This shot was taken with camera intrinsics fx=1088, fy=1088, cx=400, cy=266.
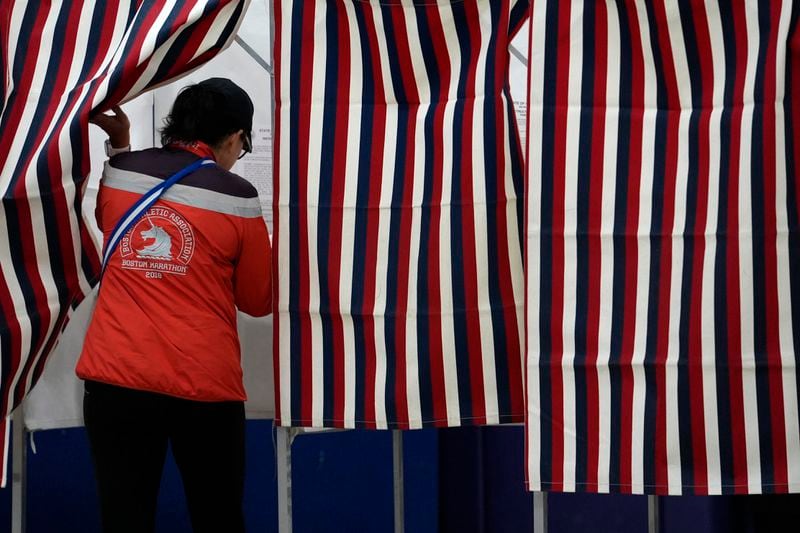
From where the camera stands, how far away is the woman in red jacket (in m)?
2.55

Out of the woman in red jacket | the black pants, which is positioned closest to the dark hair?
the woman in red jacket

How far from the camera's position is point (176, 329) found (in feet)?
8.53

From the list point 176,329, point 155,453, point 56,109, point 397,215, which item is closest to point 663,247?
point 397,215

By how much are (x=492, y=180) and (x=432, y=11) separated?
47 cm

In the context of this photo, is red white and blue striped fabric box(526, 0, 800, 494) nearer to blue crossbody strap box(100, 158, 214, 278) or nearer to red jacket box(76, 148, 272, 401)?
red jacket box(76, 148, 272, 401)

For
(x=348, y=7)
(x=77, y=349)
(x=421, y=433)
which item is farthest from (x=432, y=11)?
(x=421, y=433)

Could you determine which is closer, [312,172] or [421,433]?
[312,172]

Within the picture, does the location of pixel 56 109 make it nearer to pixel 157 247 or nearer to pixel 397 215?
pixel 157 247

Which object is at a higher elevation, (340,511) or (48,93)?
(48,93)

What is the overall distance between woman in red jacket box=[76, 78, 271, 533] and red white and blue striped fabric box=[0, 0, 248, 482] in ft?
0.36

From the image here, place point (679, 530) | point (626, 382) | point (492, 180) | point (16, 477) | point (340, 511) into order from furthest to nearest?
1. point (340, 511)
2. point (679, 530)
3. point (16, 477)
4. point (492, 180)
5. point (626, 382)

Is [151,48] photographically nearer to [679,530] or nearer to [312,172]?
[312,172]

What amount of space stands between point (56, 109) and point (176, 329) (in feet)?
2.03

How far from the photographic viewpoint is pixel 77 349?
3.03 m
